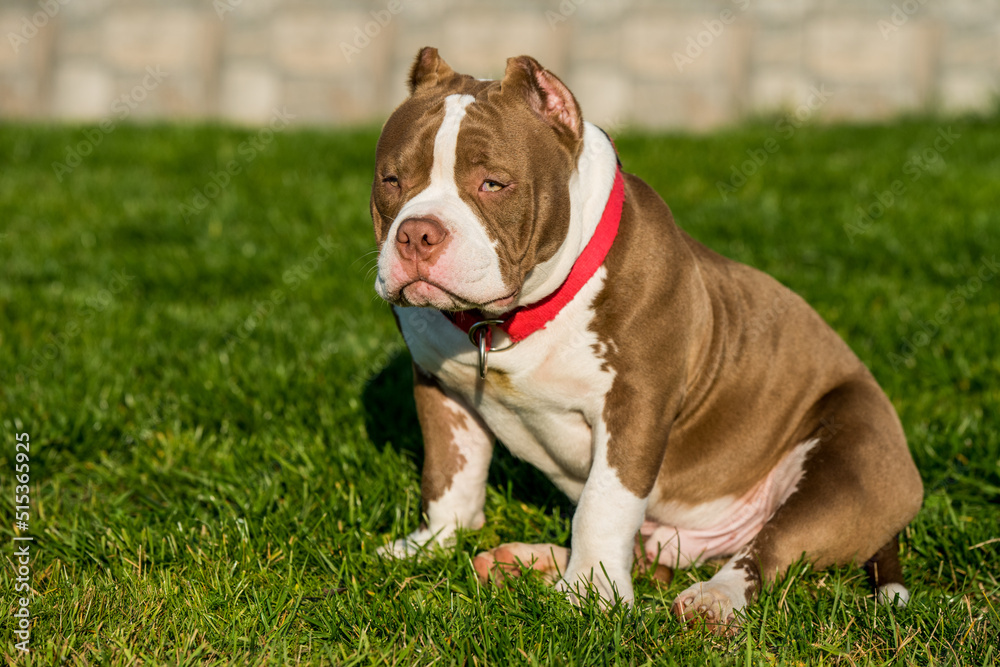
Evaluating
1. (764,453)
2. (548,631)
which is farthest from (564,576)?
(764,453)

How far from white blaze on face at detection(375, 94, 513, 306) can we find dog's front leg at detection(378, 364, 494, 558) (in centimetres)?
58

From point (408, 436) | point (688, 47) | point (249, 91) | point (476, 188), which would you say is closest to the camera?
point (476, 188)

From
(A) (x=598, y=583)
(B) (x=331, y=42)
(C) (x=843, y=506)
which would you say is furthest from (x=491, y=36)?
(A) (x=598, y=583)

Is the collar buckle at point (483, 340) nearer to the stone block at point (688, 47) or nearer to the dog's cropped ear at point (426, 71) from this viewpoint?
the dog's cropped ear at point (426, 71)

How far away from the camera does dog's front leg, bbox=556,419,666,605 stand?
8.33 ft

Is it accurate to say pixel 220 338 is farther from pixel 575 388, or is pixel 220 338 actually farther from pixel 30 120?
pixel 30 120

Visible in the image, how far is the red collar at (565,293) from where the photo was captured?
2514 millimetres

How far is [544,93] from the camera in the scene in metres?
2.47

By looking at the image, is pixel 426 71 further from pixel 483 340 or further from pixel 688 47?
pixel 688 47

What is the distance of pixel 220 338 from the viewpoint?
4.45 meters

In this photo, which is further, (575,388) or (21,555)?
(21,555)

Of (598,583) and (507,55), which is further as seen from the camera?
→ (507,55)

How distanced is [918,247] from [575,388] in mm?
3461

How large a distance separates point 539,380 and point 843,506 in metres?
0.91
